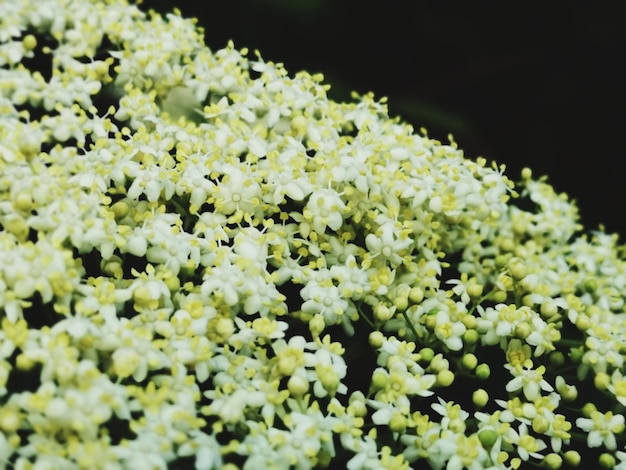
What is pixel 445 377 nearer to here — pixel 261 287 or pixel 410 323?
pixel 410 323

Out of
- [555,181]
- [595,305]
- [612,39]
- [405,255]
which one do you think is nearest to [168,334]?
[405,255]

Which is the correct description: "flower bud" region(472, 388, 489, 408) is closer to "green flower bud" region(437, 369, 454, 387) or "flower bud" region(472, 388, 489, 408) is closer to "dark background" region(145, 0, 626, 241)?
"green flower bud" region(437, 369, 454, 387)

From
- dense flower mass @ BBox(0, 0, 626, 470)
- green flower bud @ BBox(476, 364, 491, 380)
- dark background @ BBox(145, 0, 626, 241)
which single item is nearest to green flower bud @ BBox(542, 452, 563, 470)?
dense flower mass @ BBox(0, 0, 626, 470)

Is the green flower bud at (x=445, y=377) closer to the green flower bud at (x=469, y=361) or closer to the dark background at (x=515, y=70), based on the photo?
the green flower bud at (x=469, y=361)

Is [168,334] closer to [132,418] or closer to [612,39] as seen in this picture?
[132,418]

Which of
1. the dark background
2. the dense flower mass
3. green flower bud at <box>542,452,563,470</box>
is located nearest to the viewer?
the dense flower mass

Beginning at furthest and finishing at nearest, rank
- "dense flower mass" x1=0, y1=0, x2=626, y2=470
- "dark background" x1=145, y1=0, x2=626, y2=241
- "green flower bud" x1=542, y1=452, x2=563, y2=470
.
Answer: "dark background" x1=145, y1=0, x2=626, y2=241, "green flower bud" x1=542, y1=452, x2=563, y2=470, "dense flower mass" x1=0, y1=0, x2=626, y2=470
